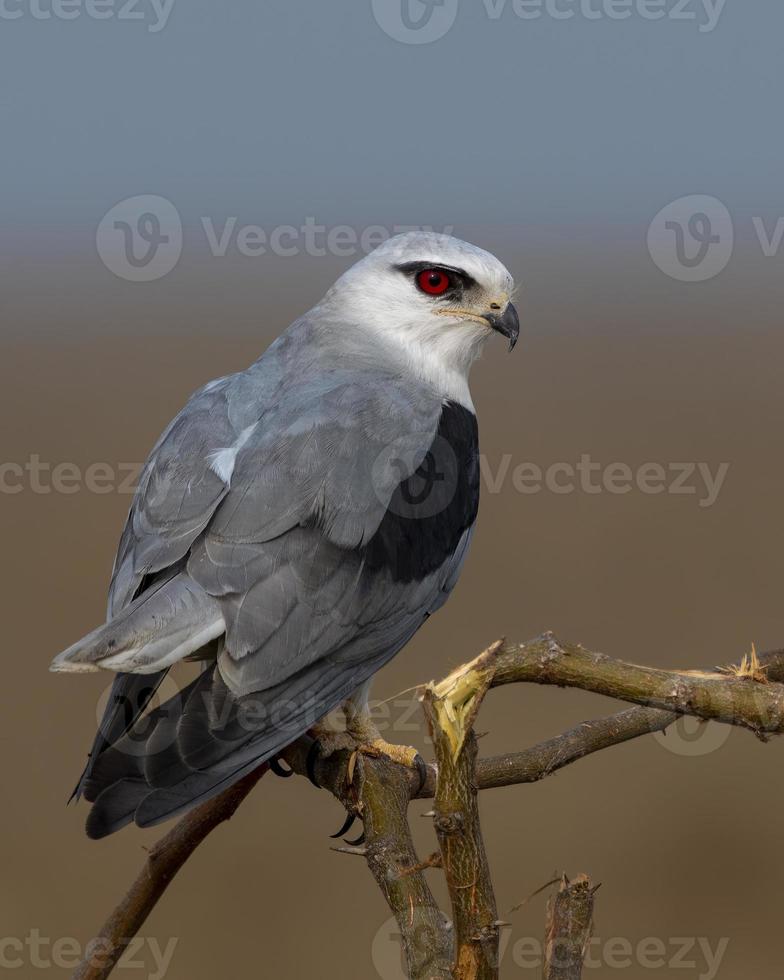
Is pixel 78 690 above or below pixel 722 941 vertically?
above

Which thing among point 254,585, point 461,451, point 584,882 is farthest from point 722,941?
point 584,882

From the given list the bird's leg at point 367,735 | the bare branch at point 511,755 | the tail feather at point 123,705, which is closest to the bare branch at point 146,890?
the bare branch at point 511,755

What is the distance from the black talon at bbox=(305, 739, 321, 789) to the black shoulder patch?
685 mm

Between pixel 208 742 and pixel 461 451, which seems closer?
pixel 208 742

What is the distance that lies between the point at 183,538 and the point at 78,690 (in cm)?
992

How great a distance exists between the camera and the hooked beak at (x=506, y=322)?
5004 millimetres

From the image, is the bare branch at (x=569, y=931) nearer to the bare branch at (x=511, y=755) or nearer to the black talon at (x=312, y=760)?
the bare branch at (x=511, y=755)

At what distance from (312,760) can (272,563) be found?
828mm

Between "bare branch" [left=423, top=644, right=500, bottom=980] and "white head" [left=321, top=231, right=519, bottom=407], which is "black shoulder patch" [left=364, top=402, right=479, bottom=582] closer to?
"white head" [left=321, top=231, right=519, bottom=407]

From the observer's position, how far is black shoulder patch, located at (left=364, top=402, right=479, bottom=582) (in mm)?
4195

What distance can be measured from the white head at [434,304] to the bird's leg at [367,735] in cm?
135

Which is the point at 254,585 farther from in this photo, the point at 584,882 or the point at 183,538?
the point at 584,882

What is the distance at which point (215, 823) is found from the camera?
358 centimetres

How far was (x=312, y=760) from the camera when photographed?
13.8 feet
